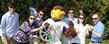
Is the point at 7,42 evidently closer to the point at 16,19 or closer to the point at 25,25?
the point at 16,19

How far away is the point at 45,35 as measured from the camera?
1252 cm

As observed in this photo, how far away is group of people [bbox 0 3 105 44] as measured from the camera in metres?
11.9

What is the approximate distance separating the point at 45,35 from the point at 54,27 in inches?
34.0

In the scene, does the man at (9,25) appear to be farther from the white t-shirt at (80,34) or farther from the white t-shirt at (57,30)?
the white t-shirt at (57,30)

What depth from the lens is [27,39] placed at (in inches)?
535

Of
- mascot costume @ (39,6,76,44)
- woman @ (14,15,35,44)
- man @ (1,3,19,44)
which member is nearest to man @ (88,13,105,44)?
mascot costume @ (39,6,76,44)

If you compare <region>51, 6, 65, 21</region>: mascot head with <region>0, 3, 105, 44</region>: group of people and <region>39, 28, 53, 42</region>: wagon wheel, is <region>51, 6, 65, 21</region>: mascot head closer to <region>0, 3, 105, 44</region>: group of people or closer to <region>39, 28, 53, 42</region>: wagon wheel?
<region>0, 3, 105, 44</region>: group of people

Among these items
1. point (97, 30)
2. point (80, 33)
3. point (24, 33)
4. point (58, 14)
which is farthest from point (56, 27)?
point (97, 30)

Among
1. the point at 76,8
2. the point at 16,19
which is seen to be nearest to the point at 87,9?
the point at 76,8

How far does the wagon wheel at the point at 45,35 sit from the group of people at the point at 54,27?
104mm

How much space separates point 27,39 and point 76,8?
48.7 feet

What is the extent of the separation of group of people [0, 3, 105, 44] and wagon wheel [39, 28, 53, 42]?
10cm

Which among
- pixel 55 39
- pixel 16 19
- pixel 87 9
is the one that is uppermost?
pixel 87 9

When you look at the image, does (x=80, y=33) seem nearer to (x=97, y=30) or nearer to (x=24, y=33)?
(x=97, y=30)
